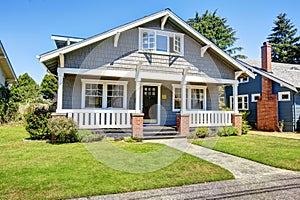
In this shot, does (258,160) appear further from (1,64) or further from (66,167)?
(1,64)

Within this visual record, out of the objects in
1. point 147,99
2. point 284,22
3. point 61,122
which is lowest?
point 61,122

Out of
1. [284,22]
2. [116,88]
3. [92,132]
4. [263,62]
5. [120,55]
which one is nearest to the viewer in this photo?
[92,132]

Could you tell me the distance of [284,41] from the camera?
3669cm

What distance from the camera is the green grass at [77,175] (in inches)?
147

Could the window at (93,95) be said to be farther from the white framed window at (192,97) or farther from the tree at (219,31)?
the tree at (219,31)

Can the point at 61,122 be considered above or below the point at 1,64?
below

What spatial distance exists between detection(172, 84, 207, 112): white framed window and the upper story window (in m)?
2.09

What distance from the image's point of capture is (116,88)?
36.3 feet

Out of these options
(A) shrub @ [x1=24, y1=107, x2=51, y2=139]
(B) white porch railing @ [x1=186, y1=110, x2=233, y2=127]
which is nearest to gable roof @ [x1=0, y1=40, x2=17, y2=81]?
(A) shrub @ [x1=24, y1=107, x2=51, y2=139]

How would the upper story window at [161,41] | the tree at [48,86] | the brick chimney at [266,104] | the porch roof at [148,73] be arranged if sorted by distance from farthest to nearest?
1. the tree at [48,86]
2. the brick chimney at [266,104]
3. the upper story window at [161,41]
4. the porch roof at [148,73]

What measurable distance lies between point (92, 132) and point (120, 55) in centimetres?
368

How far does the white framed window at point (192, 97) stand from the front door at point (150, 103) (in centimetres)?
111

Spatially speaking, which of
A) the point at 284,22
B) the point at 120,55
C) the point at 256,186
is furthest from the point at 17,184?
the point at 284,22

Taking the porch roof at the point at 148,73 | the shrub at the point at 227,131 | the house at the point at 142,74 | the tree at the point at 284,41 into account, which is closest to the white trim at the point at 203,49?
the house at the point at 142,74
